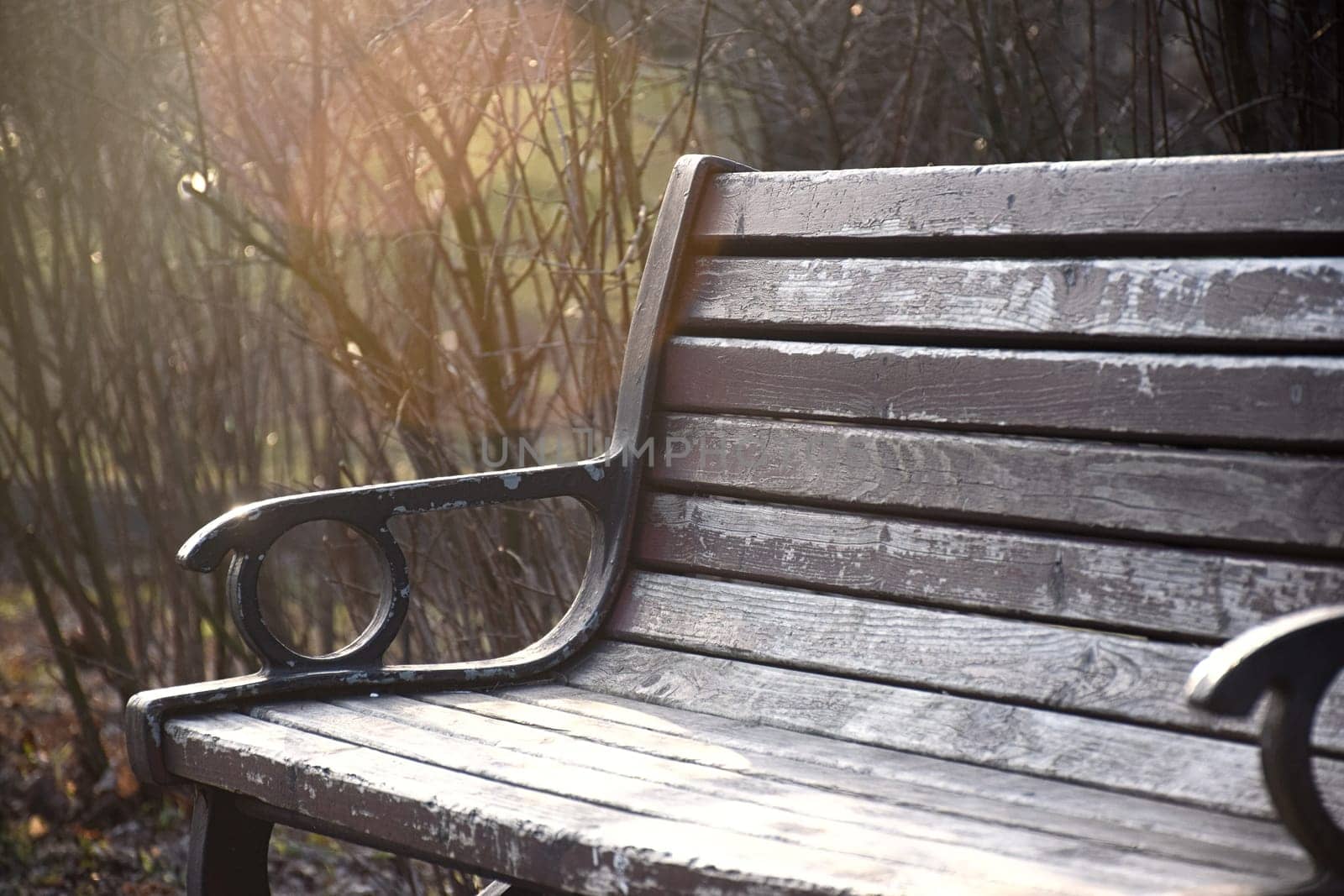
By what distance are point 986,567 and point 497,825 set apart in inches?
27.3

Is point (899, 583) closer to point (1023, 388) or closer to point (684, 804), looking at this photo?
point (1023, 388)

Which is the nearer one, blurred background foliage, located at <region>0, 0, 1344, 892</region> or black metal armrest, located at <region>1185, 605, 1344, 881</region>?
black metal armrest, located at <region>1185, 605, 1344, 881</region>

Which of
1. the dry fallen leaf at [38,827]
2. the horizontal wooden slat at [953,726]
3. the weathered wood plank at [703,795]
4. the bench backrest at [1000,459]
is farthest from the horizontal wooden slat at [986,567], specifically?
the dry fallen leaf at [38,827]

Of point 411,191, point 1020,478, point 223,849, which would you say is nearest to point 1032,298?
point 1020,478

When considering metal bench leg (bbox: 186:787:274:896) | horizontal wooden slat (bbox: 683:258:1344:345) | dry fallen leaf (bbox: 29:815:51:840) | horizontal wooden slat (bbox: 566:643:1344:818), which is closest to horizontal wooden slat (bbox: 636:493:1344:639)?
horizontal wooden slat (bbox: 566:643:1344:818)

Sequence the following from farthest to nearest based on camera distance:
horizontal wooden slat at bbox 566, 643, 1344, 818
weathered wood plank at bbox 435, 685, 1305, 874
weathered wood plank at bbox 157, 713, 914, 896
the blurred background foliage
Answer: the blurred background foliage
horizontal wooden slat at bbox 566, 643, 1344, 818
weathered wood plank at bbox 435, 685, 1305, 874
weathered wood plank at bbox 157, 713, 914, 896

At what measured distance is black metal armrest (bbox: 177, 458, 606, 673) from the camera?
6.07ft

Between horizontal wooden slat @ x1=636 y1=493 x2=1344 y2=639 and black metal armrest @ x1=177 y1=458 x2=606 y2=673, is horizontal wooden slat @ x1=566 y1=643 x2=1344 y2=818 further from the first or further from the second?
black metal armrest @ x1=177 y1=458 x2=606 y2=673

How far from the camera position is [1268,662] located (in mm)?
1113

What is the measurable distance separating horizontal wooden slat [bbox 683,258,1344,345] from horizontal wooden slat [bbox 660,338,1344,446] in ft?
0.09

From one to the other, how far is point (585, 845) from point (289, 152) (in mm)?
1983

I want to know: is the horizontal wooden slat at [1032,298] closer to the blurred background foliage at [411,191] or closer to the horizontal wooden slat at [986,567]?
the horizontal wooden slat at [986,567]

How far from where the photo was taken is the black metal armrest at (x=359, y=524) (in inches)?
72.9

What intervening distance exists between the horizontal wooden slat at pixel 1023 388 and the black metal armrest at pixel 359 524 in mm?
235
